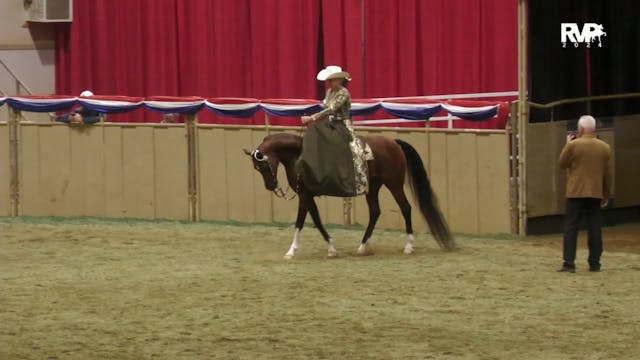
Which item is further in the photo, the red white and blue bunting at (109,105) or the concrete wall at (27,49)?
the concrete wall at (27,49)

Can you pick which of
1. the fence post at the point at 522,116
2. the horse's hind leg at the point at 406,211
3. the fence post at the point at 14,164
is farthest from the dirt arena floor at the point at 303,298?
the fence post at the point at 14,164

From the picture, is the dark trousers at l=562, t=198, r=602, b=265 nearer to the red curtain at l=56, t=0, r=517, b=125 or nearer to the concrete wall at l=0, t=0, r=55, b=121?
A: the red curtain at l=56, t=0, r=517, b=125

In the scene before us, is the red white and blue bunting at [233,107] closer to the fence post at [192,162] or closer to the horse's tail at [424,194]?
the fence post at [192,162]

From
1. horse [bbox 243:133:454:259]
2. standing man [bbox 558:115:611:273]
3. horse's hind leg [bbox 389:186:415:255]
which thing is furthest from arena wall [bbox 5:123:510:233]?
standing man [bbox 558:115:611:273]

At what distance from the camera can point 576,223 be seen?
499 inches

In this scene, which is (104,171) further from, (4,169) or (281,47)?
(281,47)

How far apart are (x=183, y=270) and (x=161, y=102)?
210 inches

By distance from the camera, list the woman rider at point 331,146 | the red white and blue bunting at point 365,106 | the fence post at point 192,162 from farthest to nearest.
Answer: the fence post at point 192,162
the red white and blue bunting at point 365,106
the woman rider at point 331,146

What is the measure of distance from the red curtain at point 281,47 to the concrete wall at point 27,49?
0.25 m

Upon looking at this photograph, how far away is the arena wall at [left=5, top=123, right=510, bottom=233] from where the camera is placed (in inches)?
638

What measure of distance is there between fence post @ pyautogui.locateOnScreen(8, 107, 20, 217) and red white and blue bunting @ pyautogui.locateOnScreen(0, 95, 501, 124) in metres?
0.18

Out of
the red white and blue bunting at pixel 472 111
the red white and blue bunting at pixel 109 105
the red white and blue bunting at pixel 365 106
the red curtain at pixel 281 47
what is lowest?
the red white and blue bunting at pixel 472 111

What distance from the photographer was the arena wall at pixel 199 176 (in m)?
16.2

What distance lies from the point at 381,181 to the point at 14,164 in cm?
620
